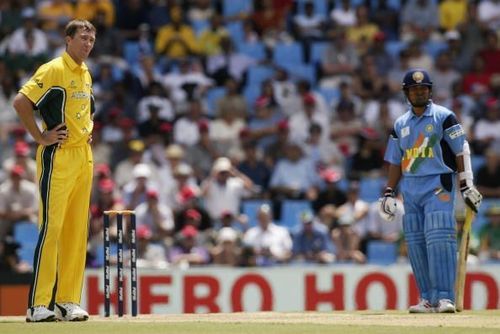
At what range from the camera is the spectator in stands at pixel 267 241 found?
1731cm

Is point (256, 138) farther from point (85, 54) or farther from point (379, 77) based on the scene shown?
point (85, 54)

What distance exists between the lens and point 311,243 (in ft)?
57.6

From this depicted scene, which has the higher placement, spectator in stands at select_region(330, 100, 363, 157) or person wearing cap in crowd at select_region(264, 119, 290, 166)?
spectator in stands at select_region(330, 100, 363, 157)

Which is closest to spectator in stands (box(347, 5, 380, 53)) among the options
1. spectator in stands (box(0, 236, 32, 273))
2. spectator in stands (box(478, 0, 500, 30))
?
spectator in stands (box(478, 0, 500, 30))

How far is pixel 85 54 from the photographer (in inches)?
418

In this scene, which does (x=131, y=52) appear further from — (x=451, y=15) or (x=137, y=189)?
(x=451, y=15)

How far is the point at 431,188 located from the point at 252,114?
31.2 feet

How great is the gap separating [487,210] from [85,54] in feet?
29.4

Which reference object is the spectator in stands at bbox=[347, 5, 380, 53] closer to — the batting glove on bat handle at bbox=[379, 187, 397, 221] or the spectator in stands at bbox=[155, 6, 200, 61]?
the spectator in stands at bbox=[155, 6, 200, 61]

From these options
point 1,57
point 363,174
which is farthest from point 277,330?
point 1,57

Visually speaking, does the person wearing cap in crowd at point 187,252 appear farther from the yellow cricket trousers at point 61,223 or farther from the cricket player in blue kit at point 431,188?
the yellow cricket trousers at point 61,223

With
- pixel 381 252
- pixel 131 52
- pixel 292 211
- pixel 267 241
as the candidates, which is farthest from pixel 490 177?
pixel 131 52

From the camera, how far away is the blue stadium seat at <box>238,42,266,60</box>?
72.3ft

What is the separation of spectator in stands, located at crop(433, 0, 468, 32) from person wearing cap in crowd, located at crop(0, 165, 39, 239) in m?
8.53
